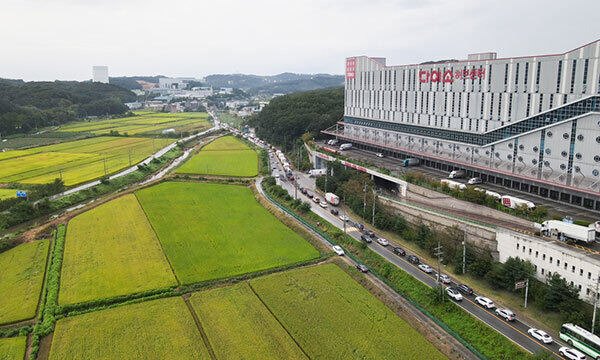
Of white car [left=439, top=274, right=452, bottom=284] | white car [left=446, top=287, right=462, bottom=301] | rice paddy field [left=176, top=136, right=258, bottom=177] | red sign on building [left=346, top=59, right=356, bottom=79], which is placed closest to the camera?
white car [left=446, top=287, right=462, bottom=301]

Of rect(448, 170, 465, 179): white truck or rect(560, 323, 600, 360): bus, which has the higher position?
rect(448, 170, 465, 179): white truck

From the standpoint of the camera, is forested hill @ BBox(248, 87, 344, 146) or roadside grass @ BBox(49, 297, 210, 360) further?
forested hill @ BBox(248, 87, 344, 146)

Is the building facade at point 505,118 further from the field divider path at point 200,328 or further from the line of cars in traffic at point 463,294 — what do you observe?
the field divider path at point 200,328

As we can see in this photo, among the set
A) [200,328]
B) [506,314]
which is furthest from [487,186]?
[200,328]

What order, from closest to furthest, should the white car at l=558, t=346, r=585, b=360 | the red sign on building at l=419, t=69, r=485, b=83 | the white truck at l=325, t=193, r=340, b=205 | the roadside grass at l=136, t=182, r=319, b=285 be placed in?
the white car at l=558, t=346, r=585, b=360, the roadside grass at l=136, t=182, r=319, b=285, the red sign on building at l=419, t=69, r=485, b=83, the white truck at l=325, t=193, r=340, b=205

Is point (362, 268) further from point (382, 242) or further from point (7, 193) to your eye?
point (7, 193)

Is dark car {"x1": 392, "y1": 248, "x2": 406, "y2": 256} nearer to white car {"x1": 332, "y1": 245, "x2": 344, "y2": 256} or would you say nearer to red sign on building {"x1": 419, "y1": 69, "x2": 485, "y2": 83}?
white car {"x1": 332, "y1": 245, "x2": 344, "y2": 256}

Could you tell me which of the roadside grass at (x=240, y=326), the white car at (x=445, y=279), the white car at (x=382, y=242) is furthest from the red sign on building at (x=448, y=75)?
the roadside grass at (x=240, y=326)

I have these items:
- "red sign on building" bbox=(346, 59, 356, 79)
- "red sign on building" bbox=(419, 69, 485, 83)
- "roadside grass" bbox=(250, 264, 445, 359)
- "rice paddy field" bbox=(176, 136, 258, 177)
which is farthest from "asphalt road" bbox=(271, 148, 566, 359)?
"red sign on building" bbox=(346, 59, 356, 79)
